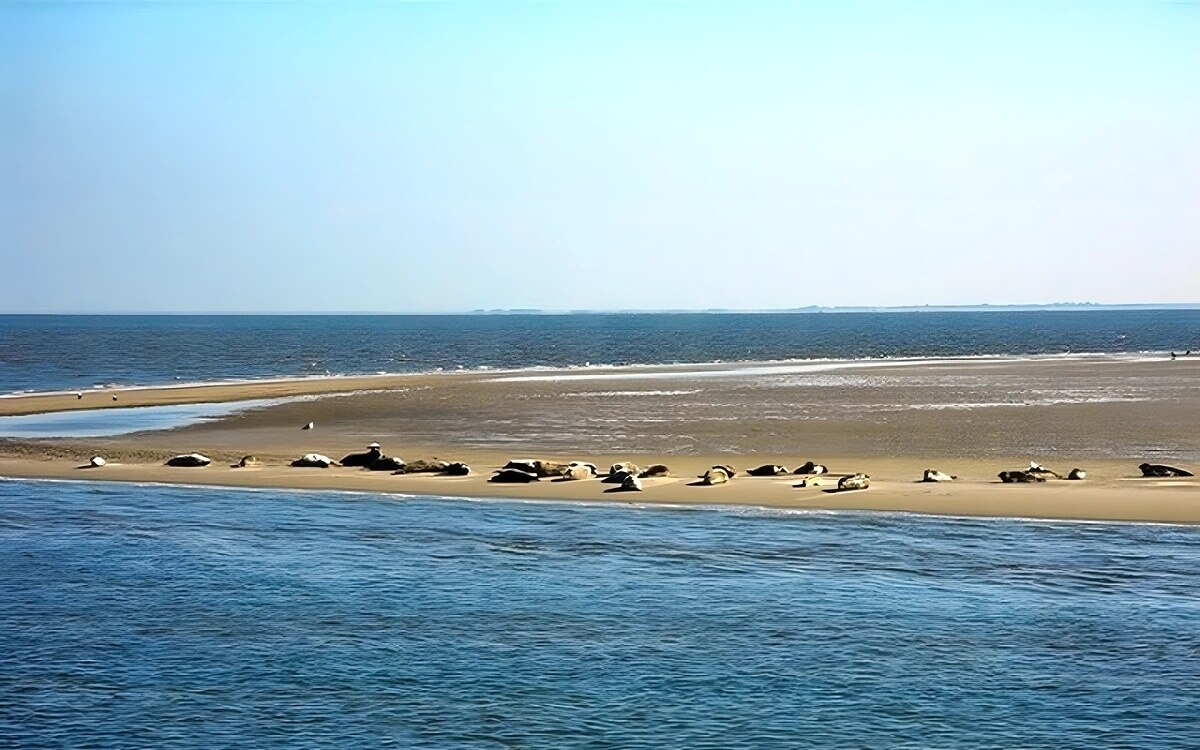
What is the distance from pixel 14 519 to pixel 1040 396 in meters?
40.5

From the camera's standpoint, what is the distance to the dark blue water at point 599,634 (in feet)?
36.2

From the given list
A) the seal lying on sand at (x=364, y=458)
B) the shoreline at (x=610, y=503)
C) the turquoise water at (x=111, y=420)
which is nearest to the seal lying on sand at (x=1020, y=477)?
the shoreline at (x=610, y=503)

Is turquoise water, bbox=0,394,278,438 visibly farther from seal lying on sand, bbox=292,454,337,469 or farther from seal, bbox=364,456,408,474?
seal, bbox=364,456,408,474

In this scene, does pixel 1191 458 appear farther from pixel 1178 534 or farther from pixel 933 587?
pixel 933 587

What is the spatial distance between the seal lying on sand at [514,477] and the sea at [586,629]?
9.79 feet

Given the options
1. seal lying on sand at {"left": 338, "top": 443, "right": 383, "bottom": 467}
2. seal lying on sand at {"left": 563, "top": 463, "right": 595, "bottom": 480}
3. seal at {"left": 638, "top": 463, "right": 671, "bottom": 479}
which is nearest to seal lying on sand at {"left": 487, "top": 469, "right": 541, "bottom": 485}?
seal lying on sand at {"left": 563, "top": 463, "right": 595, "bottom": 480}

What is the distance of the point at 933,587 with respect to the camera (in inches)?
642

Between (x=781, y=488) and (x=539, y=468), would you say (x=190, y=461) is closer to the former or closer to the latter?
(x=539, y=468)

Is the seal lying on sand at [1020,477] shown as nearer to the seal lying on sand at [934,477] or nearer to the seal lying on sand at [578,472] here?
the seal lying on sand at [934,477]

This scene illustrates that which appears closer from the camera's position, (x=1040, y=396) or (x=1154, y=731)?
(x=1154, y=731)

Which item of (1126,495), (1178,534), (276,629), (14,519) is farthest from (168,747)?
(1126,495)

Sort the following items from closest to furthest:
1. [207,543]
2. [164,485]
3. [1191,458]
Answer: [207,543] < [164,485] < [1191,458]

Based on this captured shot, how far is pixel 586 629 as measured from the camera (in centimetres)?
1423

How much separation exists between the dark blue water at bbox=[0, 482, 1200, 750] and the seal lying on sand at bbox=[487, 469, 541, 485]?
4.87 metres
